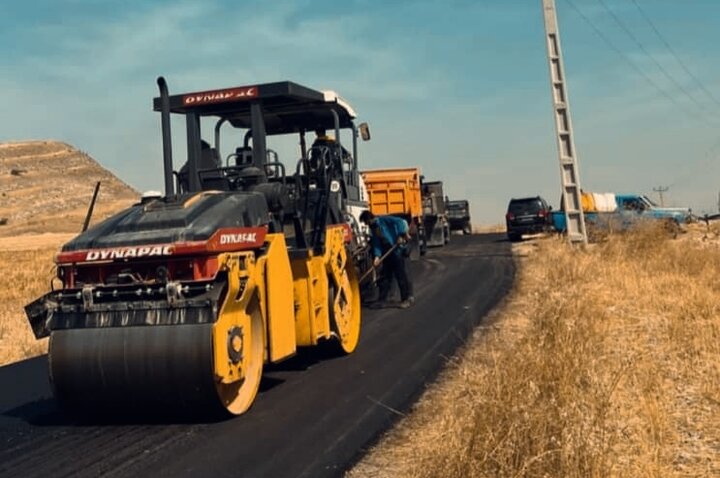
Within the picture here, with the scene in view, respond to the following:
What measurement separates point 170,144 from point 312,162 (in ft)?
8.95

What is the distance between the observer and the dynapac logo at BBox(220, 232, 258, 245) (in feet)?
22.4

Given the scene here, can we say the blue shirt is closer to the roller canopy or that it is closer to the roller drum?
the roller canopy

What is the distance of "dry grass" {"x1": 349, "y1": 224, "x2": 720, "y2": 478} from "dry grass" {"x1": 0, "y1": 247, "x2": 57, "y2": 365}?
463 cm

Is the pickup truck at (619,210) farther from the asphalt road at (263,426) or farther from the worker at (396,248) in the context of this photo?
the asphalt road at (263,426)

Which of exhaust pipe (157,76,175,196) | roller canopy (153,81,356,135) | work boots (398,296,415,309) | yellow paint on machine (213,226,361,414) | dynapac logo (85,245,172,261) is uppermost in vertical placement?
roller canopy (153,81,356,135)

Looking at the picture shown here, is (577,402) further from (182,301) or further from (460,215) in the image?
(460,215)

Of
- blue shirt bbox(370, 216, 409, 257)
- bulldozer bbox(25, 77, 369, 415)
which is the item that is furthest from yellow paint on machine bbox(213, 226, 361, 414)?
blue shirt bbox(370, 216, 409, 257)

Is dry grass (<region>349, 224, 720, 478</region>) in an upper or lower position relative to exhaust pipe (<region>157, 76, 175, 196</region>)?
lower

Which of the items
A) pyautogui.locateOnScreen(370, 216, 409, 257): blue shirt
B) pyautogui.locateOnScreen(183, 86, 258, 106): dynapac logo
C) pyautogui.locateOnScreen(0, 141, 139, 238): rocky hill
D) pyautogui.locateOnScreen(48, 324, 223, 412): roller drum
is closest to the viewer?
pyautogui.locateOnScreen(48, 324, 223, 412): roller drum

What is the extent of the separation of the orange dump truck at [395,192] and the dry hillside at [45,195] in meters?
17.6

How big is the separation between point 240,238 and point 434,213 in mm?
23212

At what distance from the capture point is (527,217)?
3069 centimetres

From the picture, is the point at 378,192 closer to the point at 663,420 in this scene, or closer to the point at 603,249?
the point at 603,249

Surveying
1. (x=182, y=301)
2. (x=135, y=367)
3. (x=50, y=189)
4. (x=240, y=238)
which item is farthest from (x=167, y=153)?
(x=50, y=189)
